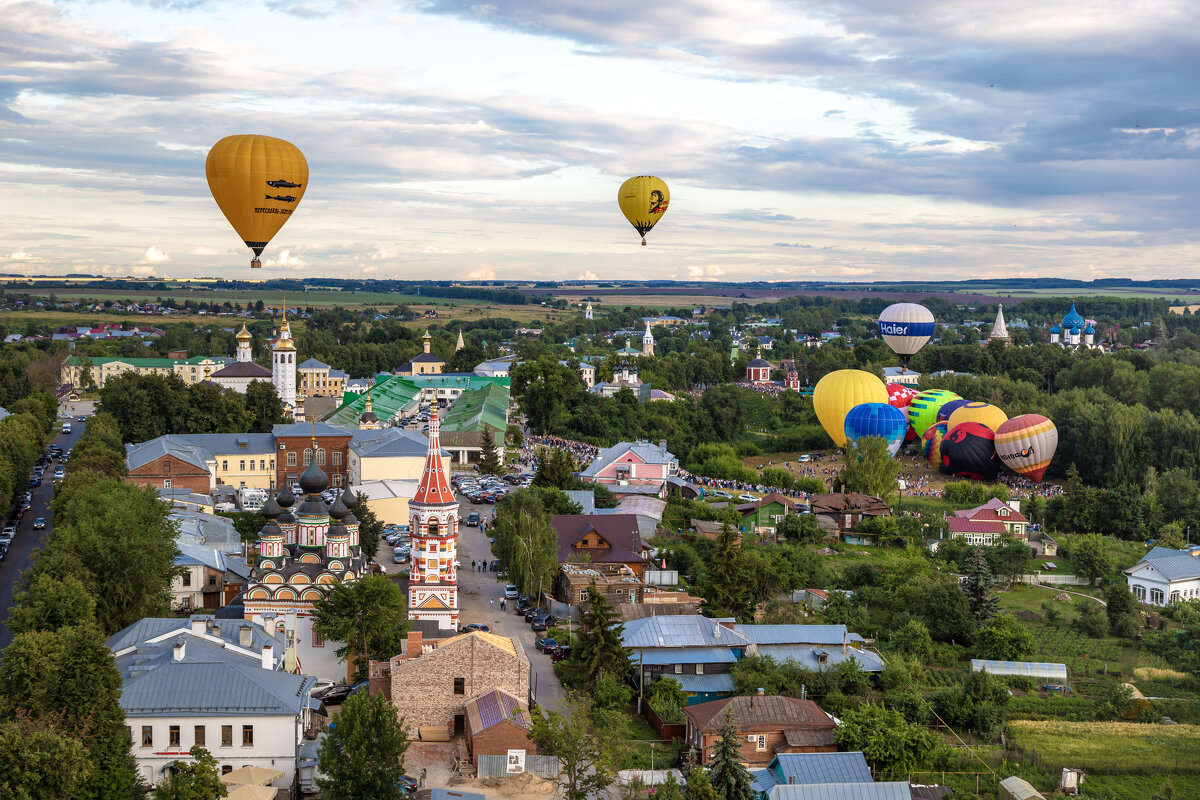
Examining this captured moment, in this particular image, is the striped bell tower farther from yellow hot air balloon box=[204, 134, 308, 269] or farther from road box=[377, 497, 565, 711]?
yellow hot air balloon box=[204, 134, 308, 269]

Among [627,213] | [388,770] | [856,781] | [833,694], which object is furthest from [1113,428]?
[388,770]

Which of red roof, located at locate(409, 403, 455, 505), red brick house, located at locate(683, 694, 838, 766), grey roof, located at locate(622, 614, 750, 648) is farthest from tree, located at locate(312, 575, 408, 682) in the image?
red brick house, located at locate(683, 694, 838, 766)

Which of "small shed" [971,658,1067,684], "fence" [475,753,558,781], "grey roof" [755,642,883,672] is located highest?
"grey roof" [755,642,883,672]

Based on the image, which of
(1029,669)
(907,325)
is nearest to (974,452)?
(907,325)

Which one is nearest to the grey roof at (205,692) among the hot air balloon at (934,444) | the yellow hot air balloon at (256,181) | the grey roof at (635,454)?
the yellow hot air balloon at (256,181)

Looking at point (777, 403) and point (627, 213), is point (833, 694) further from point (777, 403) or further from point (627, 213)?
point (777, 403)

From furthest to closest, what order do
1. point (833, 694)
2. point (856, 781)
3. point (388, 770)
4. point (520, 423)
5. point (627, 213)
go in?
1. point (520, 423)
2. point (627, 213)
3. point (833, 694)
4. point (856, 781)
5. point (388, 770)

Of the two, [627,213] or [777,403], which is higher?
[627,213]
